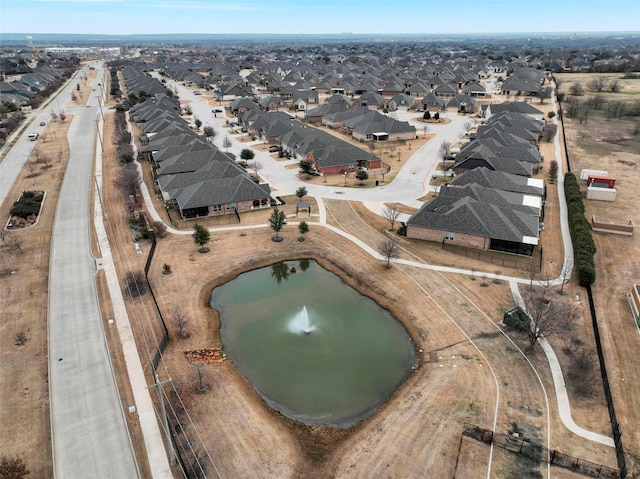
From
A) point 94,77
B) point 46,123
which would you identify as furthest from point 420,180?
point 94,77

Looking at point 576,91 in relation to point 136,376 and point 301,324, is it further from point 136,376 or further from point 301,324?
point 136,376

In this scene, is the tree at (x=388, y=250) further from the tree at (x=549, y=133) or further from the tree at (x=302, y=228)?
the tree at (x=549, y=133)

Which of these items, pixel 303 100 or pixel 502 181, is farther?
pixel 303 100

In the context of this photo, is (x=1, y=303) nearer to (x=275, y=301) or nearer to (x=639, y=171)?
(x=275, y=301)

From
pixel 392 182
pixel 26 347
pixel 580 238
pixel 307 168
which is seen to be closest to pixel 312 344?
pixel 26 347

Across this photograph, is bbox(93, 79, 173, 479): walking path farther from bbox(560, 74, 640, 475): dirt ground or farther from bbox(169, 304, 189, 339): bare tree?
bbox(560, 74, 640, 475): dirt ground

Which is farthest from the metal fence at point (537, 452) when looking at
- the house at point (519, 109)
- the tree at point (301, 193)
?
the house at point (519, 109)
